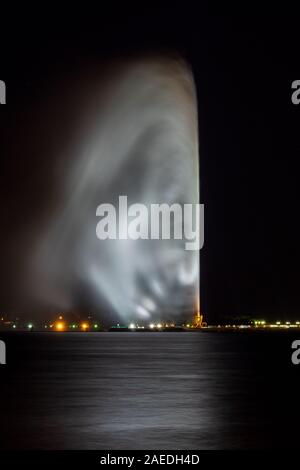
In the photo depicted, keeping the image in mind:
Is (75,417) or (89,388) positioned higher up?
(89,388)

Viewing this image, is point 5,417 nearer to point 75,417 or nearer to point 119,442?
point 75,417

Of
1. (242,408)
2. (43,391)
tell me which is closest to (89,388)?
(43,391)
